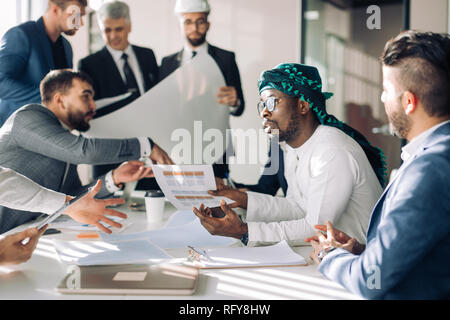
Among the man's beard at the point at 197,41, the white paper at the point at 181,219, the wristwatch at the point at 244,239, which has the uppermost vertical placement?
the man's beard at the point at 197,41

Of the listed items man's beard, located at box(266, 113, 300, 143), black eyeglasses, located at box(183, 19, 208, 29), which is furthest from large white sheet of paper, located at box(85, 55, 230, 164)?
man's beard, located at box(266, 113, 300, 143)

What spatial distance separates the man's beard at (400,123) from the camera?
1.01 m

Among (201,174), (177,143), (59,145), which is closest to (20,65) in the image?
(59,145)

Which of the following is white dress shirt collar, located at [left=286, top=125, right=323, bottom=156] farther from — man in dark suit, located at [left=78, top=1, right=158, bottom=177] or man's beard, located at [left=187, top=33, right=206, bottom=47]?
man's beard, located at [left=187, top=33, right=206, bottom=47]

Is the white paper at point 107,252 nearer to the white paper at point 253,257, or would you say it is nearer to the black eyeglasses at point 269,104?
the white paper at point 253,257

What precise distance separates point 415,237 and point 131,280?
660 mm

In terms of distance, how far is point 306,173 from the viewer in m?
1.72

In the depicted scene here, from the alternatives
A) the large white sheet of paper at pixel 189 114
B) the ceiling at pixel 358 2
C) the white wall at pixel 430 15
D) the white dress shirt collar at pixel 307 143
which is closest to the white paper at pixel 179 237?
the white dress shirt collar at pixel 307 143

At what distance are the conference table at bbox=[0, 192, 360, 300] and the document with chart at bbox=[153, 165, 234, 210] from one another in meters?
0.51

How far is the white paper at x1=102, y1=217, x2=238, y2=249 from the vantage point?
1.39 m

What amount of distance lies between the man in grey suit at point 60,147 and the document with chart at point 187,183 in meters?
0.46
